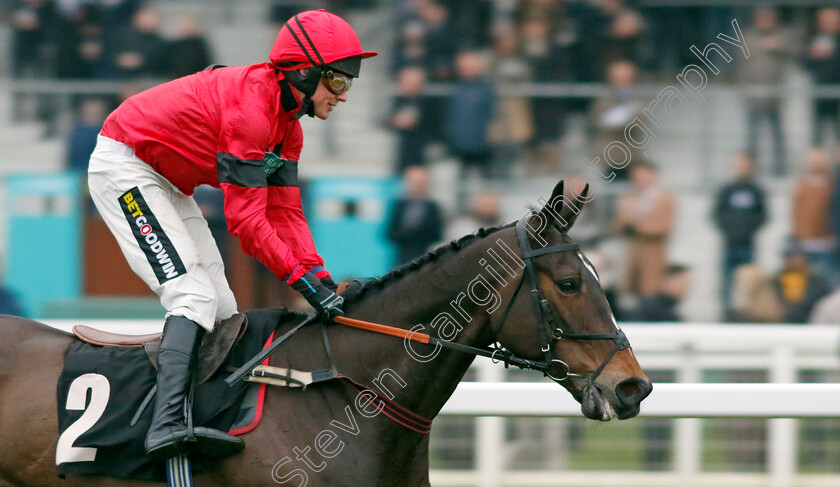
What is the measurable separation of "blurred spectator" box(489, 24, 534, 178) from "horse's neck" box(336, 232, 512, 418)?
4.71 m

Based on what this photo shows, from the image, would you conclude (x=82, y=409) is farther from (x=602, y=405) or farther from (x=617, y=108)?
(x=617, y=108)

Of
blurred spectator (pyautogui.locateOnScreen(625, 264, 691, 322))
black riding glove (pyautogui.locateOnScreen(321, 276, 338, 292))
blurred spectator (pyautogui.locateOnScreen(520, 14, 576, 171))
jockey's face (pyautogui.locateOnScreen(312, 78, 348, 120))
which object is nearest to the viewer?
jockey's face (pyautogui.locateOnScreen(312, 78, 348, 120))

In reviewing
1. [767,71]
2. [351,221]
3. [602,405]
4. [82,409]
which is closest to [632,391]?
[602,405]

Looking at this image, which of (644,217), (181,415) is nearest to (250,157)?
(181,415)

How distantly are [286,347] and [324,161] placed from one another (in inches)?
211

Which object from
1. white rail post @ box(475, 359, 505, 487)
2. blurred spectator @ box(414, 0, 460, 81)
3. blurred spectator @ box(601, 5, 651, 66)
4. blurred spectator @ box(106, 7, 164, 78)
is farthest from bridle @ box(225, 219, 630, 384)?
blurred spectator @ box(106, 7, 164, 78)

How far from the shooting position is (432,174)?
26.0 feet

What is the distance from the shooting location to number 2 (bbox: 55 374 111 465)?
132 inches

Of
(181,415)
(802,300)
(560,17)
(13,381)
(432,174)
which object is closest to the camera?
(181,415)

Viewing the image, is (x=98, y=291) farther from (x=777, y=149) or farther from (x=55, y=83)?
(x=777, y=149)

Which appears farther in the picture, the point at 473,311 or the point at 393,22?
the point at 393,22

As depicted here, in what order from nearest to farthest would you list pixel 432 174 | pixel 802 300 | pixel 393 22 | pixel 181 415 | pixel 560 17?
1. pixel 181 415
2. pixel 802 300
3. pixel 432 174
4. pixel 560 17
5. pixel 393 22

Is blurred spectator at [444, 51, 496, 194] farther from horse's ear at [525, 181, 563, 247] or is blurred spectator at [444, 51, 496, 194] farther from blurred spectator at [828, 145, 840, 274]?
horse's ear at [525, 181, 563, 247]

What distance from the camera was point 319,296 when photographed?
3.44m
